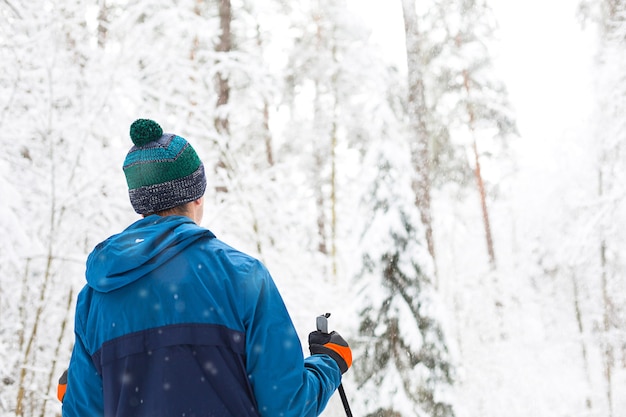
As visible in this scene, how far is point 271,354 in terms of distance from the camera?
151cm

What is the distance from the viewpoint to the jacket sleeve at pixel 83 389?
1629 mm

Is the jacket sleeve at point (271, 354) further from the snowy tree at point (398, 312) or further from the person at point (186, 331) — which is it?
the snowy tree at point (398, 312)

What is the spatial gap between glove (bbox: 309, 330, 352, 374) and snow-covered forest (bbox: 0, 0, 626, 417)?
102 inches

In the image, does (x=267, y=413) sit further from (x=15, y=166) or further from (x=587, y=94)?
(x=587, y=94)

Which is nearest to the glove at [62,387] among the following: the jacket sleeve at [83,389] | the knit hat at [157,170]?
the jacket sleeve at [83,389]

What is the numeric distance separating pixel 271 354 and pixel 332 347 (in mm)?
393

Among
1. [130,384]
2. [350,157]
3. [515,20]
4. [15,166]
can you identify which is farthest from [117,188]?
[515,20]

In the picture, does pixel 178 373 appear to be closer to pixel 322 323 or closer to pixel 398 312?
pixel 322 323

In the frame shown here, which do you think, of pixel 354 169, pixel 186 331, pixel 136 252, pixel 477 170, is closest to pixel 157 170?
pixel 136 252

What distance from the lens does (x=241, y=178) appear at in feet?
24.5

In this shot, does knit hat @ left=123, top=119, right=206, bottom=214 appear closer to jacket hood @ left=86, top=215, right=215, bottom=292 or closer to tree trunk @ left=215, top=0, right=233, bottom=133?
jacket hood @ left=86, top=215, right=215, bottom=292

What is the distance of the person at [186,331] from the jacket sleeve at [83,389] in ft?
0.07

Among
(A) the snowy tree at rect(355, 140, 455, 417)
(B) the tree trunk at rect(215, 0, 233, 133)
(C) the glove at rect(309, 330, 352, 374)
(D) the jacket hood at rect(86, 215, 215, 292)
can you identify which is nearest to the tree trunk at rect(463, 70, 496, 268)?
(B) the tree trunk at rect(215, 0, 233, 133)

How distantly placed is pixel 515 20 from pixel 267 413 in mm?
18595
